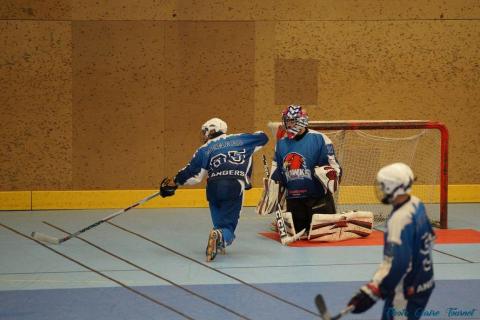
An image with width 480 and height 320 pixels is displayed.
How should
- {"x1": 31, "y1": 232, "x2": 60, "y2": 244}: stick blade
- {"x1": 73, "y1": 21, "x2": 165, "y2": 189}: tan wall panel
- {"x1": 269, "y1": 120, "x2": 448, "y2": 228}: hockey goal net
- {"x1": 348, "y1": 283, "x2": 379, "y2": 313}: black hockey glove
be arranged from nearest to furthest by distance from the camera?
1. {"x1": 348, "y1": 283, "x2": 379, "y2": 313}: black hockey glove
2. {"x1": 31, "y1": 232, "x2": 60, "y2": 244}: stick blade
3. {"x1": 269, "y1": 120, "x2": 448, "y2": 228}: hockey goal net
4. {"x1": 73, "y1": 21, "x2": 165, "y2": 189}: tan wall panel

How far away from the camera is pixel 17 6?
41.0 feet

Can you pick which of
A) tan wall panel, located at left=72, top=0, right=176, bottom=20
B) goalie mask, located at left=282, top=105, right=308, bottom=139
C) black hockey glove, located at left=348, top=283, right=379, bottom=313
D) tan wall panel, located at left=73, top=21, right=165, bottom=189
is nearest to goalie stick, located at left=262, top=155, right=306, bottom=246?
goalie mask, located at left=282, top=105, right=308, bottom=139

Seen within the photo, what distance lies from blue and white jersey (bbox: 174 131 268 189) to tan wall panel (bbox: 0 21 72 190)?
3.73 meters

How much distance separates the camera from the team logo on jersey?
33.2ft

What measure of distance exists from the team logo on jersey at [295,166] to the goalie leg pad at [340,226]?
47cm

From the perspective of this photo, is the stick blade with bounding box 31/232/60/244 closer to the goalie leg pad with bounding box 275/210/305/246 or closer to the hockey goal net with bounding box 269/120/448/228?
the goalie leg pad with bounding box 275/210/305/246

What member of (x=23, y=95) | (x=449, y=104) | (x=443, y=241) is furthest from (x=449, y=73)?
(x=23, y=95)

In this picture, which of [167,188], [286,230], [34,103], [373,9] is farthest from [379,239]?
[34,103]

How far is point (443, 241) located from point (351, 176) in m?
2.61

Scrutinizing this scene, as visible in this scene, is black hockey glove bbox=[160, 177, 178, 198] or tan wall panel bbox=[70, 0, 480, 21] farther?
tan wall panel bbox=[70, 0, 480, 21]

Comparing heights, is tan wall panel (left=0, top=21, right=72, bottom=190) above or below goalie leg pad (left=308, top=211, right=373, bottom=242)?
above

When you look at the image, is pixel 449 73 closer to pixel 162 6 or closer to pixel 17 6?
pixel 162 6

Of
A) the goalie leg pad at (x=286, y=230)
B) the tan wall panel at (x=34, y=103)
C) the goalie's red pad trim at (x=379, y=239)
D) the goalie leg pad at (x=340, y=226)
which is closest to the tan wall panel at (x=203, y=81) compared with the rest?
the tan wall panel at (x=34, y=103)

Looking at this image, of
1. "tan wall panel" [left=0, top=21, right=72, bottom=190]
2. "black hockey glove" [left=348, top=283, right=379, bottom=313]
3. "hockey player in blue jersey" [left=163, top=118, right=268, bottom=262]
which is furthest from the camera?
"tan wall panel" [left=0, top=21, right=72, bottom=190]
